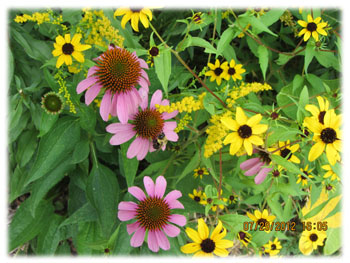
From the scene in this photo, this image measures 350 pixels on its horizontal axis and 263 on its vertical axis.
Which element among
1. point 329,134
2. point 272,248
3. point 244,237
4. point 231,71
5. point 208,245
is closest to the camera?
point 329,134

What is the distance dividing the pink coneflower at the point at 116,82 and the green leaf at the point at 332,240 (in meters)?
1.20

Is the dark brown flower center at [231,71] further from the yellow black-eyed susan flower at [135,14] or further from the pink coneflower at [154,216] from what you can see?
the pink coneflower at [154,216]

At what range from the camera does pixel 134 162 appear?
3.36 ft

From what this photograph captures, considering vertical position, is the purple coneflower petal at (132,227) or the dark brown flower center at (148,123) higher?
the dark brown flower center at (148,123)

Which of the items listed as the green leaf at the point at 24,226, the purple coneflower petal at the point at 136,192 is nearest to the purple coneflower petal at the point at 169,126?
the purple coneflower petal at the point at 136,192

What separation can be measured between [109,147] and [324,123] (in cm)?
85

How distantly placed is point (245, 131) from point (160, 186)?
339 mm

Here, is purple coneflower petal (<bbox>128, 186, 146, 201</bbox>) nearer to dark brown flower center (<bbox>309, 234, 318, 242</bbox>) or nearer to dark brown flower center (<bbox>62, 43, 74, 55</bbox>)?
dark brown flower center (<bbox>62, 43, 74, 55</bbox>)

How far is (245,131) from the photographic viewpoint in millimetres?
846

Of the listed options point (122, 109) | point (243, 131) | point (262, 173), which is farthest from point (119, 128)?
point (262, 173)

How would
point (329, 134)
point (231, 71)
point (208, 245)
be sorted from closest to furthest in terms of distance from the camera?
point (329, 134)
point (208, 245)
point (231, 71)

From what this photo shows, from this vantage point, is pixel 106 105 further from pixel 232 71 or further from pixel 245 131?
pixel 232 71

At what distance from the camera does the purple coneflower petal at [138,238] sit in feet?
3.13

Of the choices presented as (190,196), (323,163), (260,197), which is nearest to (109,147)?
(190,196)
